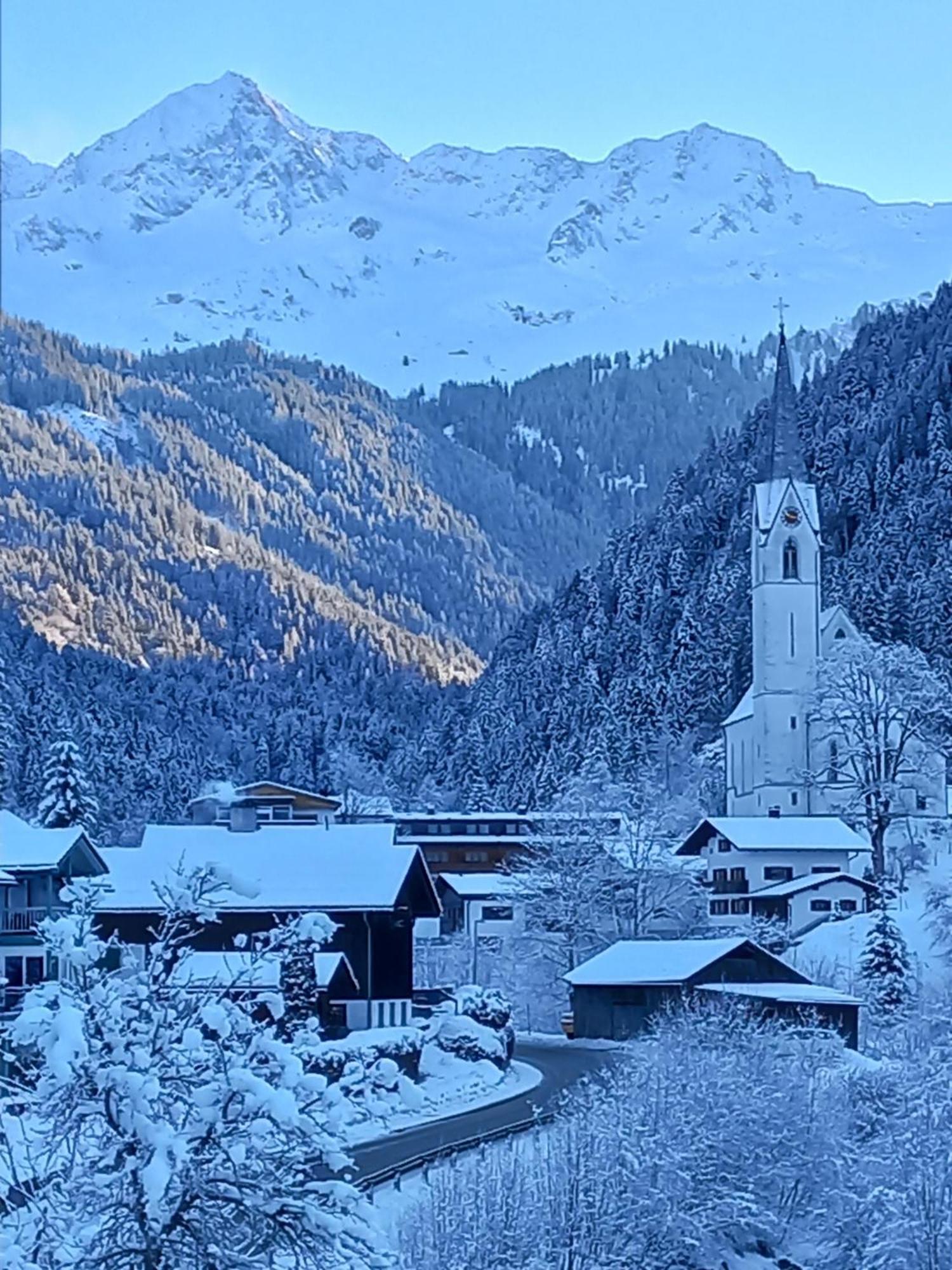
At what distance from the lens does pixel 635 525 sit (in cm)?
17575

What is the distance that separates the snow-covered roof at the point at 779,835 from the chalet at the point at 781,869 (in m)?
0.03

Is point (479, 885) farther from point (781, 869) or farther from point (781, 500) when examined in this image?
point (781, 500)

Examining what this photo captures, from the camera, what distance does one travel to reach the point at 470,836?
4439 inches

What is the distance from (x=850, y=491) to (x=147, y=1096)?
134686 millimetres

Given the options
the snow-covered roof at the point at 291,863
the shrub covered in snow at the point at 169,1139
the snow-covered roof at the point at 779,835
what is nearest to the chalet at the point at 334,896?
the snow-covered roof at the point at 291,863

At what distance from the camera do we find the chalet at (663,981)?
60438mm

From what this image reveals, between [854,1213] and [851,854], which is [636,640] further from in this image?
[854,1213]

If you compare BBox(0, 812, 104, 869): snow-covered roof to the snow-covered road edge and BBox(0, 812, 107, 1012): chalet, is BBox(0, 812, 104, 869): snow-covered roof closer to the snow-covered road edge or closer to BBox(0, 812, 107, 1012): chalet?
BBox(0, 812, 107, 1012): chalet

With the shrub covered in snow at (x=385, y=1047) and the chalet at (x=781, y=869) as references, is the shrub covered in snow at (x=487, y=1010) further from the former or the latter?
the chalet at (x=781, y=869)

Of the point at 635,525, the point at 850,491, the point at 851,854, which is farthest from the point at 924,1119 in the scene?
the point at 635,525

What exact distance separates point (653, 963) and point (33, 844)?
19134 mm

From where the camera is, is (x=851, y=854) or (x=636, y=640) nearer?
(x=851, y=854)

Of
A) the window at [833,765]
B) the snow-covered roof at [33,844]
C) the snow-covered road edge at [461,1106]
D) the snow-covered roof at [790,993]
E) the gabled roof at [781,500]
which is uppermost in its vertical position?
the gabled roof at [781,500]

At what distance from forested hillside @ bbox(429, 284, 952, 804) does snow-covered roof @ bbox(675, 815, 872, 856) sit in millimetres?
28547
